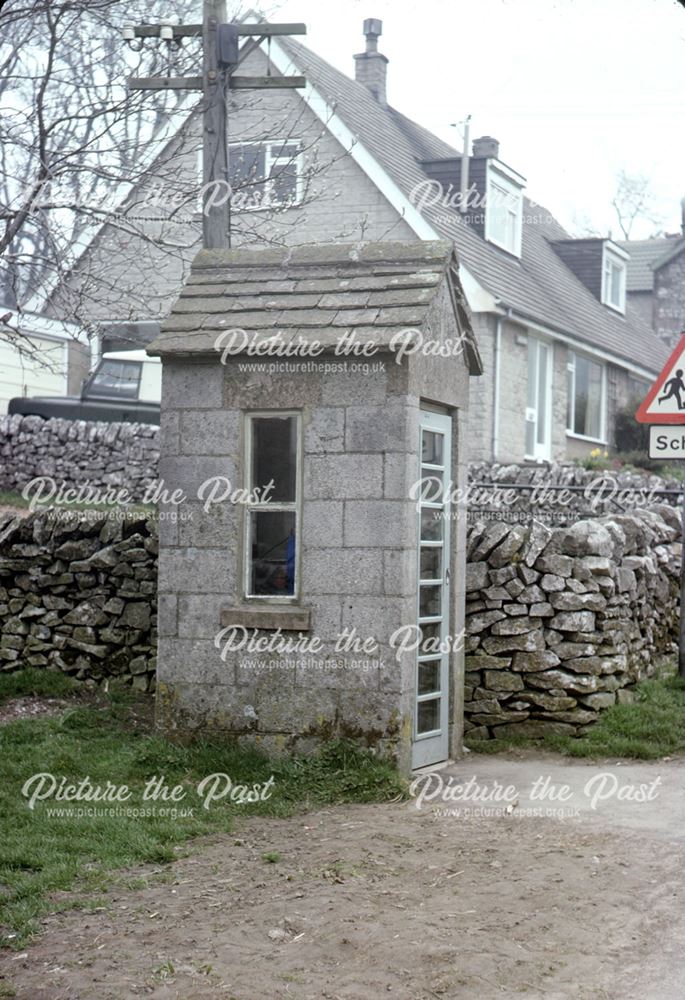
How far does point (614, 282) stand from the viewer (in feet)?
111

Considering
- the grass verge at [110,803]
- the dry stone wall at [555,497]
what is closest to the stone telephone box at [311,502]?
the grass verge at [110,803]

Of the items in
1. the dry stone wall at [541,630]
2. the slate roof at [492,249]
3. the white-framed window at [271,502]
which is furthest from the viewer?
the slate roof at [492,249]

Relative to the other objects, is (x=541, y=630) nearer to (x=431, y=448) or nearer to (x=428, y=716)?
(x=428, y=716)

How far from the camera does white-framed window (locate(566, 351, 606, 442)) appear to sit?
27.4m

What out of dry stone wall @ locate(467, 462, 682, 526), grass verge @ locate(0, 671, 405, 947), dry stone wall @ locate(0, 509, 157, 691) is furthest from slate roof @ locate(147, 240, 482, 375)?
dry stone wall @ locate(467, 462, 682, 526)

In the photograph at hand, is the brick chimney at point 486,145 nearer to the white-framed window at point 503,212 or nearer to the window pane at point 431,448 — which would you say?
the white-framed window at point 503,212

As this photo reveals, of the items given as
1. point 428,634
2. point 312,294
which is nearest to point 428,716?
point 428,634

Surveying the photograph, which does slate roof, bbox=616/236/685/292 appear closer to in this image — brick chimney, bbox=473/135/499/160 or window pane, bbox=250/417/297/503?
brick chimney, bbox=473/135/499/160

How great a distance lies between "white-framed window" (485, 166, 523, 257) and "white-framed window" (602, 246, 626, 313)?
6546 millimetres

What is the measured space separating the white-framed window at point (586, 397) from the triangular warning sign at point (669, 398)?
1687 cm

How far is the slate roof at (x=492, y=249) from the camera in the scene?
892 inches

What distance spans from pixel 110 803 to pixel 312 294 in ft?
12.5

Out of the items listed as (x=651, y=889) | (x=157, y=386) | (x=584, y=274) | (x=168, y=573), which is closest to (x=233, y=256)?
(x=168, y=573)

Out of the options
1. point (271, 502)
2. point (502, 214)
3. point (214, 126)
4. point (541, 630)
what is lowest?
point (541, 630)
